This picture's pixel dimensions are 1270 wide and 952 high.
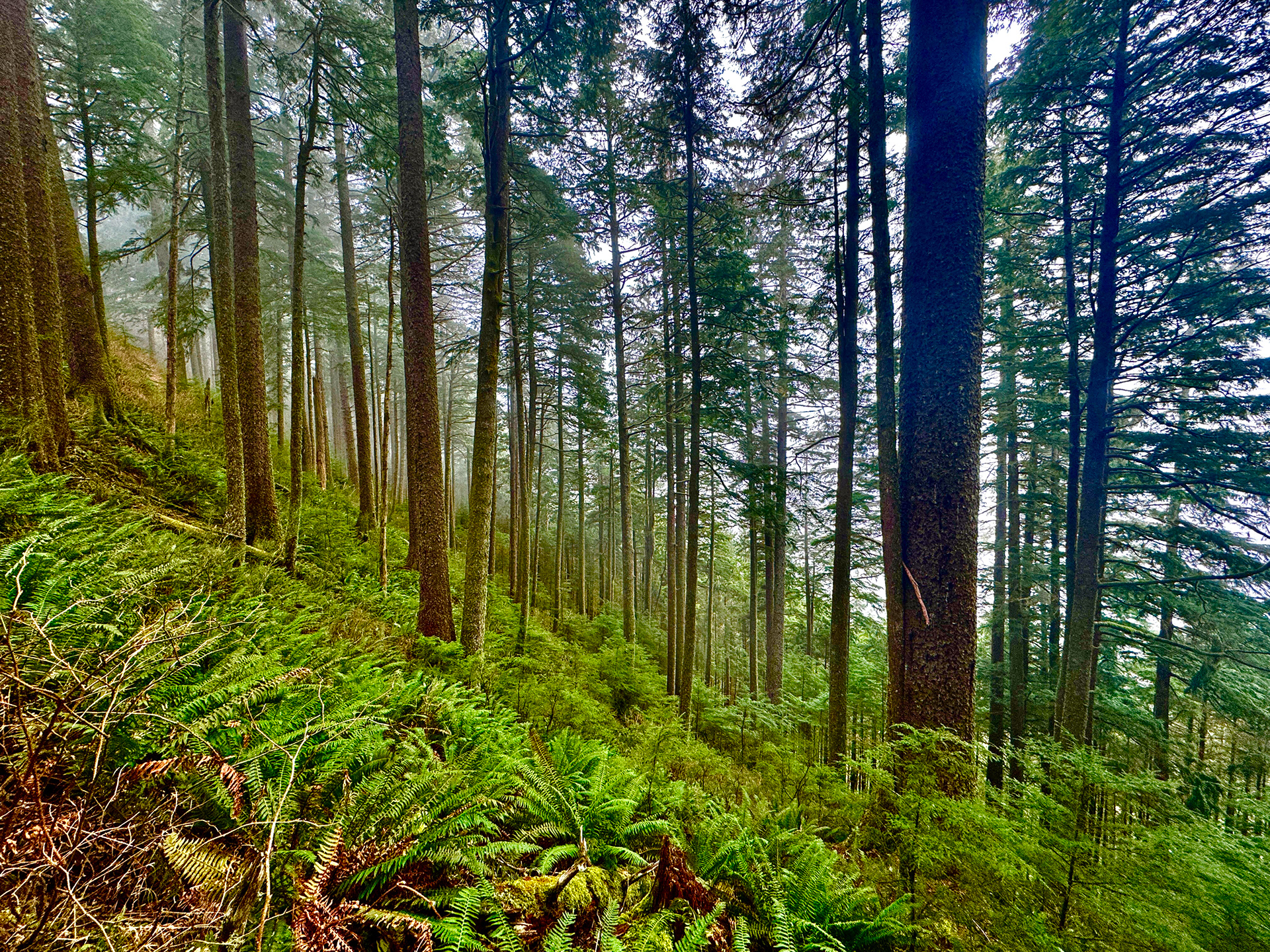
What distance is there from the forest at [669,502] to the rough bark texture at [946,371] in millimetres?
33

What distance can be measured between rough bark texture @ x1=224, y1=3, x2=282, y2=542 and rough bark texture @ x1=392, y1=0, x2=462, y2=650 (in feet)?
6.87

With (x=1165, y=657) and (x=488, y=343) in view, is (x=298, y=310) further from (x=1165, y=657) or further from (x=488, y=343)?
(x=1165, y=657)

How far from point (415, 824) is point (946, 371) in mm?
4543

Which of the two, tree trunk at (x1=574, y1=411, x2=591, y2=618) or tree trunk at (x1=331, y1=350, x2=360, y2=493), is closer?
tree trunk at (x1=574, y1=411, x2=591, y2=618)

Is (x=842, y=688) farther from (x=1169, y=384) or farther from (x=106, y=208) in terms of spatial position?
(x=106, y=208)

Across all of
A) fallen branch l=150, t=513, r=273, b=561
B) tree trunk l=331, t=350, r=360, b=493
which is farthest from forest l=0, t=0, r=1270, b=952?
tree trunk l=331, t=350, r=360, b=493

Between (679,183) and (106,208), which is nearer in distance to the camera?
(679,183)

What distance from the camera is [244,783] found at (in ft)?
5.81

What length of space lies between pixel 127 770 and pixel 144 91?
13.4 meters

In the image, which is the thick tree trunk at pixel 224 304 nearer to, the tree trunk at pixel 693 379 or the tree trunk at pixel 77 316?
the tree trunk at pixel 77 316

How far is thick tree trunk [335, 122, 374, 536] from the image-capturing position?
9742mm

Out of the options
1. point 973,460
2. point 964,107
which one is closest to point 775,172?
point 964,107

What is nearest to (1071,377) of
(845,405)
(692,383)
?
(845,405)

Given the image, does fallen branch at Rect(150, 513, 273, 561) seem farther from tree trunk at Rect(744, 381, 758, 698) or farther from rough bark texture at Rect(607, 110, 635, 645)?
tree trunk at Rect(744, 381, 758, 698)
